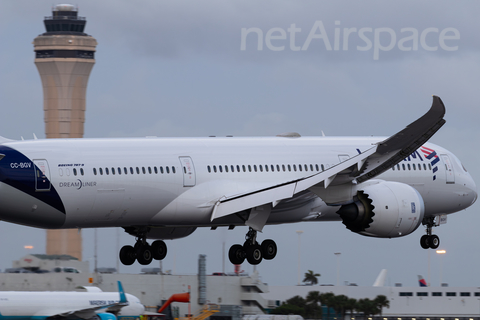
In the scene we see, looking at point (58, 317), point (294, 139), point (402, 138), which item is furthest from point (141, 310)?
point (402, 138)

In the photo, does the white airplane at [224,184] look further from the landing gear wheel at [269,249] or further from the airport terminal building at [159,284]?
the airport terminal building at [159,284]

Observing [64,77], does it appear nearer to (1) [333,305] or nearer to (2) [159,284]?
(1) [333,305]

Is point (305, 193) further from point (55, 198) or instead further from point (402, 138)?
point (55, 198)

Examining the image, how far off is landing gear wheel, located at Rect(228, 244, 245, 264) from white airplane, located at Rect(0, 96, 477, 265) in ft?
0.17

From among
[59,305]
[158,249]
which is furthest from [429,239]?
[59,305]

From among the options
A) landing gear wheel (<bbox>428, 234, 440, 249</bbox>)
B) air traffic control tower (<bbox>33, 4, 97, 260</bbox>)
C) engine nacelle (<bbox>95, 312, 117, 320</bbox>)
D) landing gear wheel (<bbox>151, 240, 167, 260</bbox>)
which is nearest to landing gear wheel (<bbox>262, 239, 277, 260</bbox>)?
landing gear wheel (<bbox>151, 240, 167, 260</bbox>)

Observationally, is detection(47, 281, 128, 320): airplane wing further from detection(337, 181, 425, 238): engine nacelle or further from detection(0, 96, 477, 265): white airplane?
detection(337, 181, 425, 238): engine nacelle

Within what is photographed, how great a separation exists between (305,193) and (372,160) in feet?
14.3

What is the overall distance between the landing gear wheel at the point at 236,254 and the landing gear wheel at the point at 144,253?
323 centimetres

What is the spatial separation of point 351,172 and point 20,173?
11.2 meters

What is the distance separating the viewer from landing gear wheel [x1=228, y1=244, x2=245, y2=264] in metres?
37.6

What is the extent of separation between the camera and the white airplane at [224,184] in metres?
31.5

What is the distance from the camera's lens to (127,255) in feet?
124

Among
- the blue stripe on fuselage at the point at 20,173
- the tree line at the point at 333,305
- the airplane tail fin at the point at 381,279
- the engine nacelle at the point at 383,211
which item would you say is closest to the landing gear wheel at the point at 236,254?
the engine nacelle at the point at 383,211
